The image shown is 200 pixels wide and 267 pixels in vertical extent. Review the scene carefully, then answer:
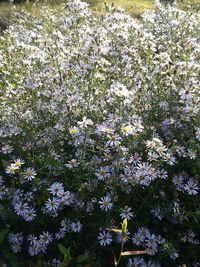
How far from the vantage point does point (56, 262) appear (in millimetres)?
2406

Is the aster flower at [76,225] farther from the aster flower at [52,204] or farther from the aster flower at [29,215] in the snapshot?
the aster flower at [29,215]

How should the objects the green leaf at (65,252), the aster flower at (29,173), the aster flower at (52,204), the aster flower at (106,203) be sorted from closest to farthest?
the green leaf at (65,252)
the aster flower at (106,203)
the aster flower at (52,204)
the aster flower at (29,173)

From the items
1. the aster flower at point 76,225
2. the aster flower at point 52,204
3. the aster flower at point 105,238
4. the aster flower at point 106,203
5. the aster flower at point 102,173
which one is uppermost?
the aster flower at point 102,173

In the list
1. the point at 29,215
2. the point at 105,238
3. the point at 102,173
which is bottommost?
Result: the point at 29,215

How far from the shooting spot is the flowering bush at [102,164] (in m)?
2.37

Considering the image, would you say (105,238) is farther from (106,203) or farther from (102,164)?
(102,164)

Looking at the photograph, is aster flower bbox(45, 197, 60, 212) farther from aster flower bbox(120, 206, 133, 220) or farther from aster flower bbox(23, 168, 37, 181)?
aster flower bbox(120, 206, 133, 220)

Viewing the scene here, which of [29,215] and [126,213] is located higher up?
[126,213]

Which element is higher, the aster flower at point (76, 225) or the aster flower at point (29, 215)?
the aster flower at point (76, 225)

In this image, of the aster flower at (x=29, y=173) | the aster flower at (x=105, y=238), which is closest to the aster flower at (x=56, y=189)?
the aster flower at (x=29, y=173)

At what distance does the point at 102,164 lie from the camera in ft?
8.10

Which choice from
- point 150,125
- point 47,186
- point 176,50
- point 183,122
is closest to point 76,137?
point 47,186

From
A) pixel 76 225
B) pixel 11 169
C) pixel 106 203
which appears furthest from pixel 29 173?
pixel 106 203

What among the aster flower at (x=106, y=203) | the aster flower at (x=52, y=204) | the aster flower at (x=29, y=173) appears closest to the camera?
the aster flower at (x=106, y=203)
